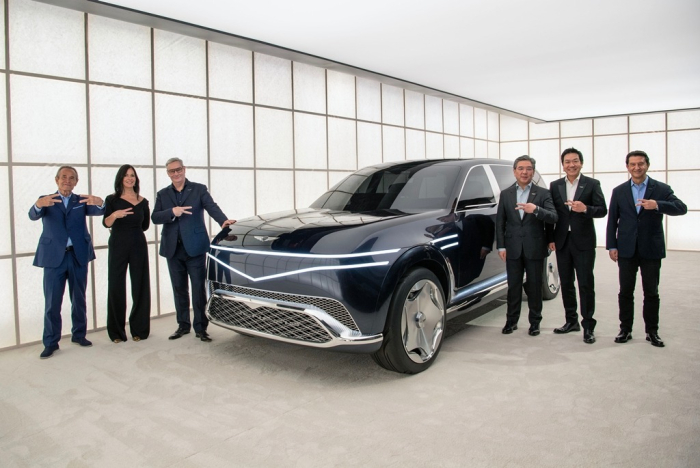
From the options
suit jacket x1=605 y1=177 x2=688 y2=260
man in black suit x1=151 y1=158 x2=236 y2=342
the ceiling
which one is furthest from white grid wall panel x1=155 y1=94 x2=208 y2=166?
suit jacket x1=605 y1=177 x2=688 y2=260

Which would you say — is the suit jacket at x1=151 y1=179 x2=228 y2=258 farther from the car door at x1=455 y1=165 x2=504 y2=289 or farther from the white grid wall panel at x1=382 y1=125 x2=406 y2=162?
the white grid wall panel at x1=382 y1=125 x2=406 y2=162

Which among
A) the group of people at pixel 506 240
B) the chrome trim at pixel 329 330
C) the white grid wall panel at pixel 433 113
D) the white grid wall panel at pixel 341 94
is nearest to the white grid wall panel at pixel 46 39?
the group of people at pixel 506 240

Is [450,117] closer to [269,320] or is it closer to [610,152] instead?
[610,152]

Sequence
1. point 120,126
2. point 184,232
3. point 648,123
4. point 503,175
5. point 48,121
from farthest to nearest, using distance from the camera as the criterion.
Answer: point 648,123 → point 120,126 → point 503,175 → point 48,121 → point 184,232

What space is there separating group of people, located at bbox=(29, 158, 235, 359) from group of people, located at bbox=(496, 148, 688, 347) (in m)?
2.87

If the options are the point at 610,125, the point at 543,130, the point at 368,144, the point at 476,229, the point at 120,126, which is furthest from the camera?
the point at 543,130

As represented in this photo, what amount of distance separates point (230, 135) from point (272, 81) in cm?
114

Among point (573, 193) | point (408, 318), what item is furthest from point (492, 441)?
point (573, 193)

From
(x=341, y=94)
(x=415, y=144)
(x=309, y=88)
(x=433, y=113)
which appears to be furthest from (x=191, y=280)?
(x=433, y=113)

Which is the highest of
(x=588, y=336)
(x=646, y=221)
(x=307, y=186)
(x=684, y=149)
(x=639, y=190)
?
(x=684, y=149)

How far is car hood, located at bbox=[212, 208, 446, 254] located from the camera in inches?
138

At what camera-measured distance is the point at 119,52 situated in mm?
5562

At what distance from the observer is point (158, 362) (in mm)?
4340

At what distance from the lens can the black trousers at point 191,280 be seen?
16.1 feet
